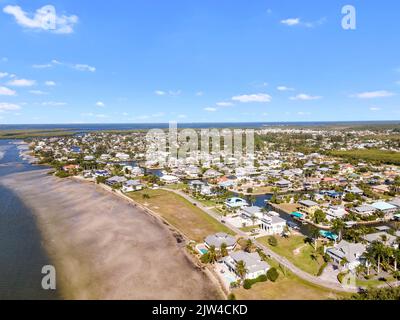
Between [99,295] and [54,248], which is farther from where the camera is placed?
[54,248]

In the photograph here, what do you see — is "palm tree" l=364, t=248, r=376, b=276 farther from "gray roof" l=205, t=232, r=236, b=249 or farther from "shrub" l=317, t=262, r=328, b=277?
"gray roof" l=205, t=232, r=236, b=249

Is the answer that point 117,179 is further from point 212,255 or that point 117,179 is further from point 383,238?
point 383,238

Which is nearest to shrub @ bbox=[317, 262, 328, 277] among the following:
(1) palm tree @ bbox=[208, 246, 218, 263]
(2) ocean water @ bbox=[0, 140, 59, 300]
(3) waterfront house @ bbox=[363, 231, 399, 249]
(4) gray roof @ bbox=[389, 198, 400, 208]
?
(3) waterfront house @ bbox=[363, 231, 399, 249]

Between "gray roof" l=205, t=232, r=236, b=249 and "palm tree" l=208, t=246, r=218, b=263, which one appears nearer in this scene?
"palm tree" l=208, t=246, r=218, b=263

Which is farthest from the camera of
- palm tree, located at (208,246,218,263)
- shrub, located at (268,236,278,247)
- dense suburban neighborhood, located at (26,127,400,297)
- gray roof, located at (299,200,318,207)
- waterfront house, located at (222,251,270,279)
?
gray roof, located at (299,200,318,207)
